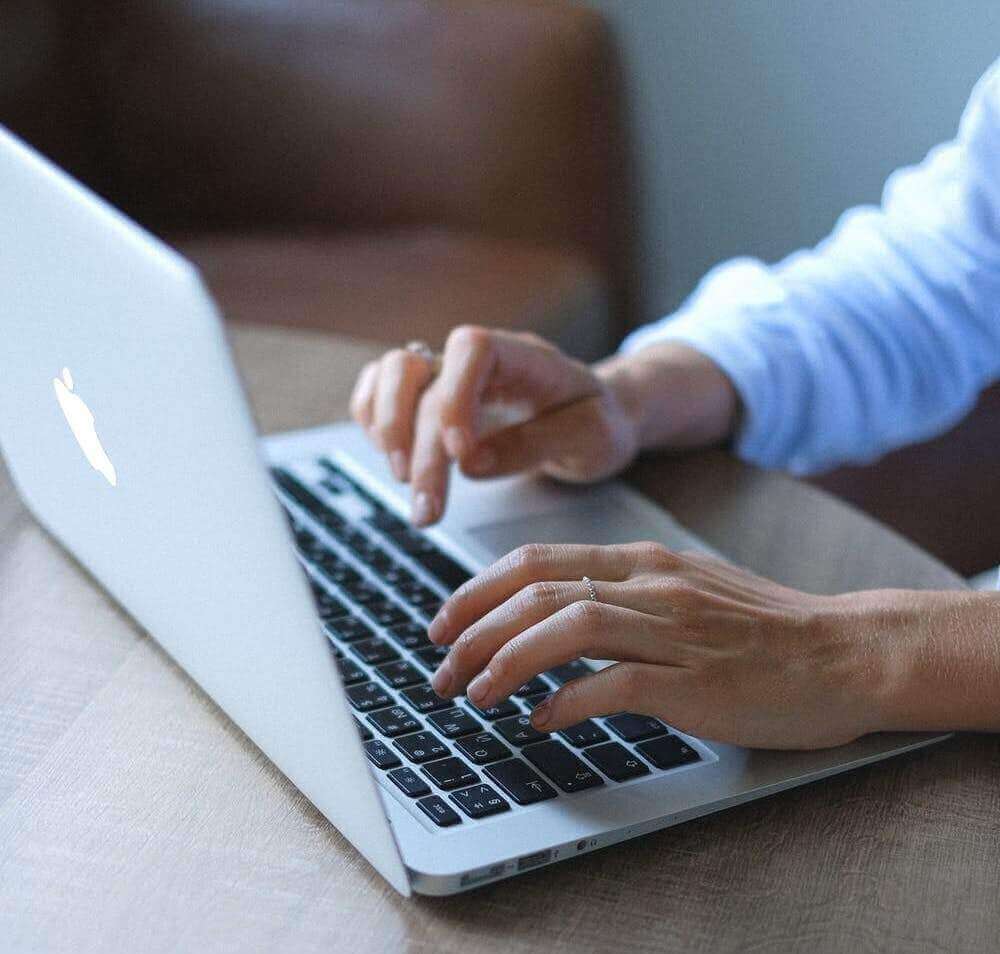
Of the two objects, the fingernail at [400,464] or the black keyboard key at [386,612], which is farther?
the fingernail at [400,464]

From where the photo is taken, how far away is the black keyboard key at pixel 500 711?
643mm

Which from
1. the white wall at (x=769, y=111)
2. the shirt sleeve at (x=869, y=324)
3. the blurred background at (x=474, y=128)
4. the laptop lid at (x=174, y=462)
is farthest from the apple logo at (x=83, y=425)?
the white wall at (x=769, y=111)

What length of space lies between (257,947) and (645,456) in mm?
538

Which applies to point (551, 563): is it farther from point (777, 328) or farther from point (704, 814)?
point (777, 328)

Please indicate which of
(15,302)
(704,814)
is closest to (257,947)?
(704,814)

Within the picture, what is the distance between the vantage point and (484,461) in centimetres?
90

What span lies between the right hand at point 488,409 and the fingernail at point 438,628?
0.72 ft

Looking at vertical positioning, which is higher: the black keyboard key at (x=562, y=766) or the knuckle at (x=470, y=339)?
the knuckle at (x=470, y=339)

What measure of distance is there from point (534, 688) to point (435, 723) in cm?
6

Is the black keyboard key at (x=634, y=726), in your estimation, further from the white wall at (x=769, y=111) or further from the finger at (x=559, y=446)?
the white wall at (x=769, y=111)

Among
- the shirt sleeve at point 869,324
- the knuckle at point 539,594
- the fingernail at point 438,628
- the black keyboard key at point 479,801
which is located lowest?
the shirt sleeve at point 869,324

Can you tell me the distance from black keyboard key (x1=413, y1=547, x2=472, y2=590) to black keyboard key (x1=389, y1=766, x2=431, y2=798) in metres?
Result: 0.20

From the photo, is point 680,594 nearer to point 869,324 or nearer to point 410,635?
point 410,635

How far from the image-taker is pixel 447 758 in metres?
0.61
